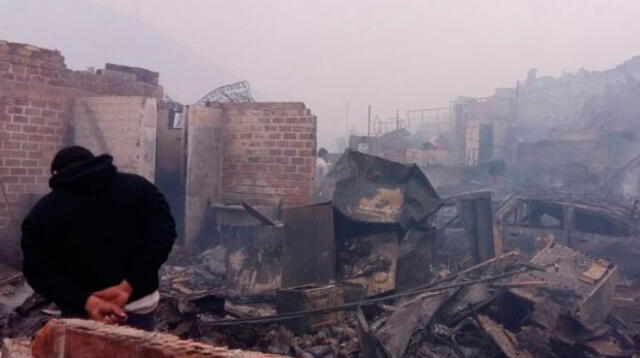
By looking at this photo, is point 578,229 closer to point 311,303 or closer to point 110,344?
point 311,303

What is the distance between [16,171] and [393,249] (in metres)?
6.23

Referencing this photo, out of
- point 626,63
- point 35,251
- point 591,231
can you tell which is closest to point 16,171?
point 35,251

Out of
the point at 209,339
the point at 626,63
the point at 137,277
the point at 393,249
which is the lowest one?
the point at 209,339

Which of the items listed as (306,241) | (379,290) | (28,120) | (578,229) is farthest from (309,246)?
(578,229)

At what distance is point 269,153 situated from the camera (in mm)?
10312

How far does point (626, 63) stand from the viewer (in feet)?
130

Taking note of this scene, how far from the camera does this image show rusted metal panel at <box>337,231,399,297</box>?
23.4 feet

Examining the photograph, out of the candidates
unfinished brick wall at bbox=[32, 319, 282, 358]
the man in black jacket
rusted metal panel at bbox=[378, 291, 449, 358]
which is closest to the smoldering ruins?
rusted metal panel at bbox=[378, 291, 449, 358]

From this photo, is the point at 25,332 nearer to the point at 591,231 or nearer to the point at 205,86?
the point at 591,231

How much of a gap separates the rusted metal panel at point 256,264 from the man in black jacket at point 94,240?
15.0 feet

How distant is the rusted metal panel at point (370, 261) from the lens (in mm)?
7137

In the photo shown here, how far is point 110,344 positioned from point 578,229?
1061 cm

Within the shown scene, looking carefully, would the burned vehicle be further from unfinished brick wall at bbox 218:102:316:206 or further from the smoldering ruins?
unfinished brick wall at bbox 218:102:316:206

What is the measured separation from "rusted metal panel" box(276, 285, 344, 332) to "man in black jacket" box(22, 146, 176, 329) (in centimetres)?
316
